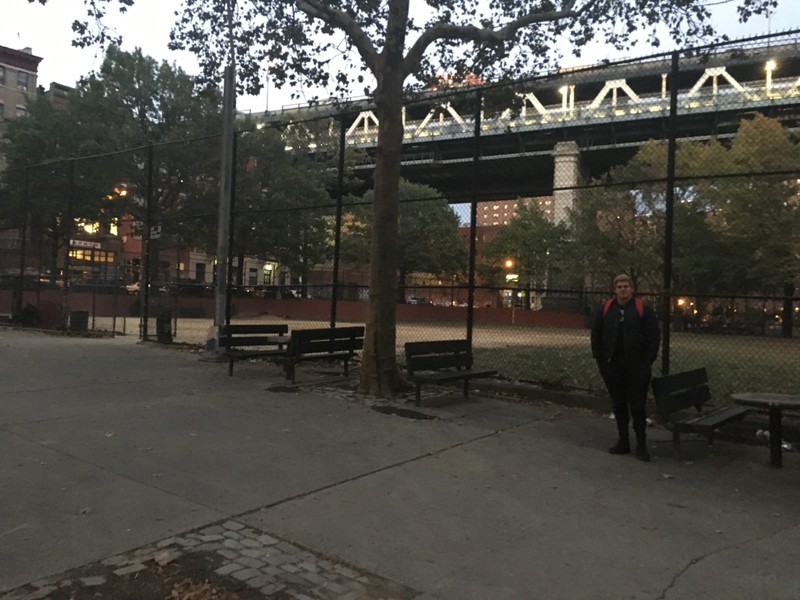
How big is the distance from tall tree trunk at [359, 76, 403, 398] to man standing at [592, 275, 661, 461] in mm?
3490

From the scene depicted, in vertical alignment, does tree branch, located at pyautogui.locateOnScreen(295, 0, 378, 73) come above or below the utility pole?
above

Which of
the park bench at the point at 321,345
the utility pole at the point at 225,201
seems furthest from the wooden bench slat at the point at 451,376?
the utility pole at the point at 225,201

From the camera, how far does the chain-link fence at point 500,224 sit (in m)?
11.7

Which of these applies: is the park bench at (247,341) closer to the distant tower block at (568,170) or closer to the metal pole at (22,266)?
the metal pole at (22,266)

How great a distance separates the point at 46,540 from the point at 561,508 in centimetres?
344

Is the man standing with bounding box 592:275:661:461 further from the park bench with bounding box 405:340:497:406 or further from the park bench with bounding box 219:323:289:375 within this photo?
the park bench with bounding box 219:323:289:375

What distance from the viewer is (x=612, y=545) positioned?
4.08m

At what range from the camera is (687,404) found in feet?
21.8

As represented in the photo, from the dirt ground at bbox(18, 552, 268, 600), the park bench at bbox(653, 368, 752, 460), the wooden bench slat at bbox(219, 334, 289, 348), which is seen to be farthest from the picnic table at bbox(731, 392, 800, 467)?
the wooden bench slat at bbox(219, 334, 289, 348)

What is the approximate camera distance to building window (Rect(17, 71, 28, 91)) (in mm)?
66062

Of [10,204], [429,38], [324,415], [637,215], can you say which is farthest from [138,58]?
[324,415]

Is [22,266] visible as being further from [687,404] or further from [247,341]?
[687,404]

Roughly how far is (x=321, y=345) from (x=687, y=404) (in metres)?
5.59

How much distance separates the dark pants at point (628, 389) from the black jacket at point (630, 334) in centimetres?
8
